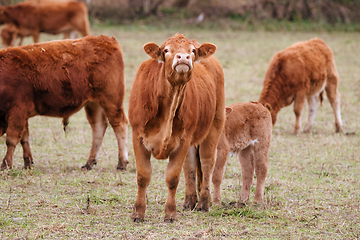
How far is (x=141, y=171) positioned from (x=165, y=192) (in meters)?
1.37

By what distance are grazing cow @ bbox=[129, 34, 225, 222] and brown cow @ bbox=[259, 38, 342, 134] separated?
443 cm

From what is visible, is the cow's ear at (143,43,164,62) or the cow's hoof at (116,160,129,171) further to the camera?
the cow's hoof at (116,160,129,171)

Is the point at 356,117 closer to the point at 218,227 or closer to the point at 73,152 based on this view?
the point at 73,152

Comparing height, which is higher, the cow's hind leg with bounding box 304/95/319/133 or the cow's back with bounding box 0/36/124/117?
the cow's back with bounding box 0/36/124/117

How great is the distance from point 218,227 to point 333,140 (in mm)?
4920

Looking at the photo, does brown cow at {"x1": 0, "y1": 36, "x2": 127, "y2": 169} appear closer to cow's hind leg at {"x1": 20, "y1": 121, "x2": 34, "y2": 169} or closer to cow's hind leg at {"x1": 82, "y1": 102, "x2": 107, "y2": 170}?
cow's hind leg at {"x1": 20, "y1": 121, "x2": 34, "y2": 169}

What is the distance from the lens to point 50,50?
707cm

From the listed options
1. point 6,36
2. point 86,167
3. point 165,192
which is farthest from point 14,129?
point 6,36

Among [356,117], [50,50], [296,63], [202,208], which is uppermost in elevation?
[50,50]

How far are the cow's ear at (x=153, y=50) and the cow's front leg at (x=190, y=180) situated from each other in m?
1.36

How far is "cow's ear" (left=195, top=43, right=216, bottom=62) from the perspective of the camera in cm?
475

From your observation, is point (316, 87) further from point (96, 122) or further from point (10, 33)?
point (10, 33)

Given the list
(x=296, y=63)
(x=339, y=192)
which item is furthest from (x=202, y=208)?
(x=296, y=63)

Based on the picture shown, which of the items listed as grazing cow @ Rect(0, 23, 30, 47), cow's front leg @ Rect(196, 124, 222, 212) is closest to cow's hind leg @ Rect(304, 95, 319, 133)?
cow's front leg @ Rect(196, 124, 222, 212)
